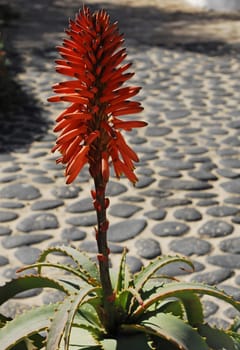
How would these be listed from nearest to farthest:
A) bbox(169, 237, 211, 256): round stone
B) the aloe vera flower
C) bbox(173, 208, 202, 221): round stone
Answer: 1. the aloe vera flower
2. bbox(169, 237, 211, 256): round stone
3. bbox(173, 208, 202, 221): round stone

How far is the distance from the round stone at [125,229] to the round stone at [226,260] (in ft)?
2.11

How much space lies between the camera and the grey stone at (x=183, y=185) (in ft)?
21.2

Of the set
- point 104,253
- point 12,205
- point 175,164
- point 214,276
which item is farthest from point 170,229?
point 104,253

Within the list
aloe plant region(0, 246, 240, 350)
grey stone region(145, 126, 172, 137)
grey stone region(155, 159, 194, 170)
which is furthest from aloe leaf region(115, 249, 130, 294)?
grey stone region(145, 126, 172, 137)

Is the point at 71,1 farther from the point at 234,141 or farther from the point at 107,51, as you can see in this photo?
the point at 107,51

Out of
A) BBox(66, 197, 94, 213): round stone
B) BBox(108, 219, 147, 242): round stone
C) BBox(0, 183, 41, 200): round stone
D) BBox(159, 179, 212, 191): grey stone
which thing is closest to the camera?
BBox(108, 219, 147, 242): round stone

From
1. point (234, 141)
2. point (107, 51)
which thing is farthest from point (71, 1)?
point (107, 51)

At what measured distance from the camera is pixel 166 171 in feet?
22.6

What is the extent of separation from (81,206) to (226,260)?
142 centimetres

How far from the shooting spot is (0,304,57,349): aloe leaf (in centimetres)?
280

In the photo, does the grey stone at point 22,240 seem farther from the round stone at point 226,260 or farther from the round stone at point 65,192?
the round stone at point 226,260

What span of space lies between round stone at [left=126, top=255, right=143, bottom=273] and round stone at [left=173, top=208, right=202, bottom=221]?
807 millimetres


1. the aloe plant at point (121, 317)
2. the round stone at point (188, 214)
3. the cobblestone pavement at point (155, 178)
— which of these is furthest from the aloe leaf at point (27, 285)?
the round stone at point (188, 214)

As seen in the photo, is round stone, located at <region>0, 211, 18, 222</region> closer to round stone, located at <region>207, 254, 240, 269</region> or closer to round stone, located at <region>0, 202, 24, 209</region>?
round stone, located at <region>0, 202, 24, 209</region>
